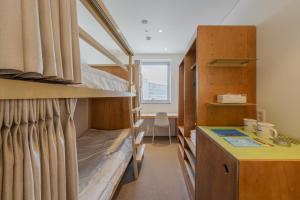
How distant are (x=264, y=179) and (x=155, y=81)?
12.9 ft

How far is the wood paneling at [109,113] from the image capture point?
2723 mm

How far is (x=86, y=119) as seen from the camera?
2664mm

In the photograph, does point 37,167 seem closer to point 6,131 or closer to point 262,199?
point 6,131

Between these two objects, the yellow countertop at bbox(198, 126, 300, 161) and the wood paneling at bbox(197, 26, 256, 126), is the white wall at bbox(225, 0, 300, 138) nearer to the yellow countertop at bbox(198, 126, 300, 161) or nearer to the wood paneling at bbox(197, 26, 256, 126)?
the wood paneling at bbox(197, 26, 256, 126)

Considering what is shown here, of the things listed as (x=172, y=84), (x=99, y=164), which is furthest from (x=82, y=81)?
(x=172, y=84)

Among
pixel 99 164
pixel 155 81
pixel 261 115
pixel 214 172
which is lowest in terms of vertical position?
pixel 99 164

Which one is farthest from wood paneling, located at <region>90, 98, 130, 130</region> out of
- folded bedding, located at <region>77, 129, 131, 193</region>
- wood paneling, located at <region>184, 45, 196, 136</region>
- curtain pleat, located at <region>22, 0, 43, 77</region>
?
curtain pleat, located at <region>22, 0, 43, 77</region>

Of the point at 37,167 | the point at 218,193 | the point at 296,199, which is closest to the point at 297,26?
the point at 296,199

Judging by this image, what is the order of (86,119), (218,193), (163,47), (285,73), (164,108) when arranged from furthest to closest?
1. (164,108)
2. (163,47)
3. (86,119)
4. (285,73)
5. (218,193)

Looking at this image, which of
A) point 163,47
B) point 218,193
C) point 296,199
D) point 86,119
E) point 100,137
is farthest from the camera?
point 163,47

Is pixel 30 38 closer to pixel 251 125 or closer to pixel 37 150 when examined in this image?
pixel 37 150

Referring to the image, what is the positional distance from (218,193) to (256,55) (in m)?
1.36

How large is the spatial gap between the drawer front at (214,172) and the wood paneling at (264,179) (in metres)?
0.04

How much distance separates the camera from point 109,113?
2746 millimetres
